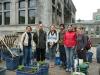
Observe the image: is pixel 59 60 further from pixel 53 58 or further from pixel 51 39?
pixel 51 39

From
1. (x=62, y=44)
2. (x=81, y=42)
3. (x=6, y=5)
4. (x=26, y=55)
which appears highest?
(x=6, y=5)

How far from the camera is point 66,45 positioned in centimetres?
1018

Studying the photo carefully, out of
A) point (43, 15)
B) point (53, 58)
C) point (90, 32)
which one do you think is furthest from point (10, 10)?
point (53, 58)

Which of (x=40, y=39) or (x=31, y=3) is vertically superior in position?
(x=31, y=3)

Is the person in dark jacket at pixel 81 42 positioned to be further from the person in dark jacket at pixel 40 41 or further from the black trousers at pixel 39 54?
the black trousers at pixel 39 54

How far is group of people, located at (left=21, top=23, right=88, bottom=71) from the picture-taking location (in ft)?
33.3

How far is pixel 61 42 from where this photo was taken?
1101 centimetres

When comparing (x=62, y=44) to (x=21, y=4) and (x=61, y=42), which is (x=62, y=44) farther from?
(x=21, y=4)

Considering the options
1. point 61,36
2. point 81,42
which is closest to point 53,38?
point 61,36

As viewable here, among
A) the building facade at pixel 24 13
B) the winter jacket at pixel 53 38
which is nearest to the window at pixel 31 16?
the building facade at pixel 24 13

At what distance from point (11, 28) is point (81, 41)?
51.3 ft

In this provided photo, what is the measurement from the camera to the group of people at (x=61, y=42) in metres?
10.1

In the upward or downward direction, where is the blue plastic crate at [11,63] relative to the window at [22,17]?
downward

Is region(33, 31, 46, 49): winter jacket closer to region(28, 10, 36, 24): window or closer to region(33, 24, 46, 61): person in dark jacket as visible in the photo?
region(33, 24, 46, 61): person in dark jacket
